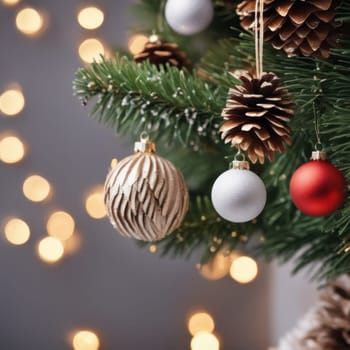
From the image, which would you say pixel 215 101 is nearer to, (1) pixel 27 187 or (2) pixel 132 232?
(2) pixel 132 232

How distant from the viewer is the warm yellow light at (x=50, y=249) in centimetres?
72

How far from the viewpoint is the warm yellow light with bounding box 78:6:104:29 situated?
27.9 inches

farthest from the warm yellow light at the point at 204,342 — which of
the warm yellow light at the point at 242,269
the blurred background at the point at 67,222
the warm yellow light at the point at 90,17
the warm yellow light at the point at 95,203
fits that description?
the warm yellow light at the point at 90,17

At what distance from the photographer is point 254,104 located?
0.34m

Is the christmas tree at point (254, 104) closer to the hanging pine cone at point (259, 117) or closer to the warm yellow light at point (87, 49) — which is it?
the hanging pine cone at point (259, 117)

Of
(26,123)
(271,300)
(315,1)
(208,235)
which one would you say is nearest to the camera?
(315,1)

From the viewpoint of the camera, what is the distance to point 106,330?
2.52 feet

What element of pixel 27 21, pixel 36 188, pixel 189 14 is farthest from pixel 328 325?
pixel 27 21

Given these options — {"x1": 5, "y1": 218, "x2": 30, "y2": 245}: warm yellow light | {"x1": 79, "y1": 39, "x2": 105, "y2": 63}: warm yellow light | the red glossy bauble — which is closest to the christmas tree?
the red glossy bauble

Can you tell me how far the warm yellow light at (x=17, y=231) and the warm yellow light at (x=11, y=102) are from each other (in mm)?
153

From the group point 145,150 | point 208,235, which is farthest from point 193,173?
point 145,150

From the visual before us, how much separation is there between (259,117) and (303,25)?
0.26 feet

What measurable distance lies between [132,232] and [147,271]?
42 centimetres

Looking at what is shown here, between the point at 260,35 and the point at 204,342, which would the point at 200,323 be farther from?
the point at 260,35
